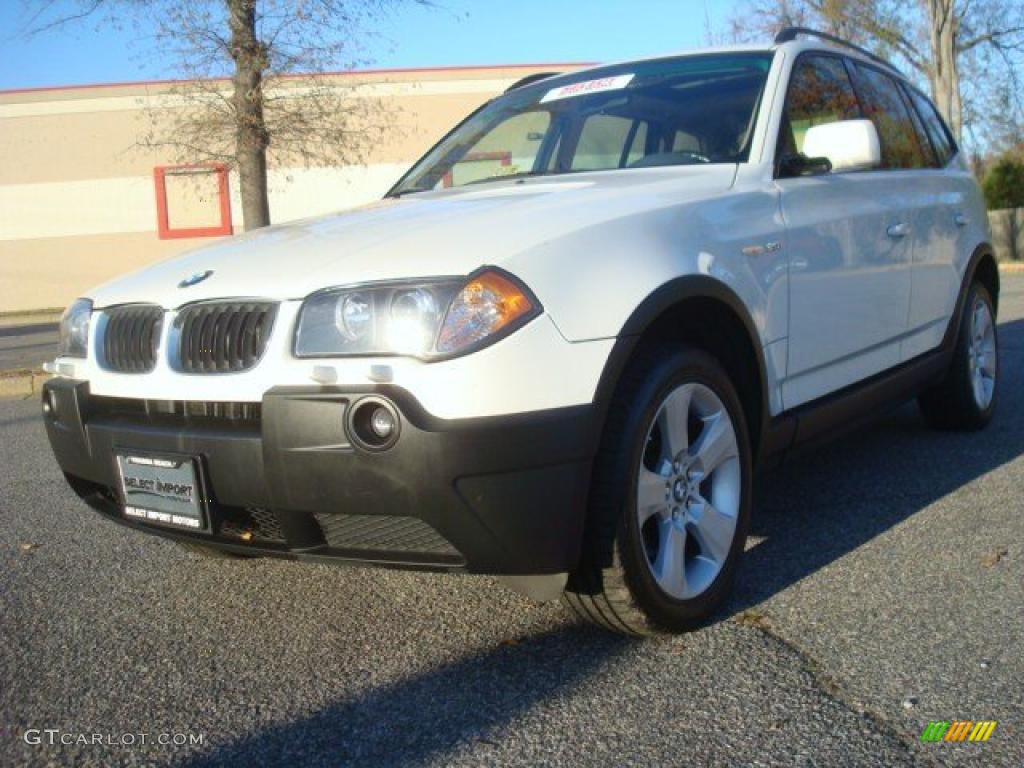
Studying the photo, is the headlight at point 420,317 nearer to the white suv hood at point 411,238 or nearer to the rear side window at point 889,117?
the white suv hood at point 411,238

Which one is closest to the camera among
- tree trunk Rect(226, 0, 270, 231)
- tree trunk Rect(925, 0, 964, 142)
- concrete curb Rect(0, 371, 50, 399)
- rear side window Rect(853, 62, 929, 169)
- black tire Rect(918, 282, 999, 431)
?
rear side window Rect(853, 62, 929, 169)

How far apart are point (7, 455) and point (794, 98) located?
491 cm

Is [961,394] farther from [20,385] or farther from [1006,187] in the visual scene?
[1006,187]

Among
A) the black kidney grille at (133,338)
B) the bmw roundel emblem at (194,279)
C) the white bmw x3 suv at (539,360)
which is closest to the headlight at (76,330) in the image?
the white bmw x3 suv at (539,360)

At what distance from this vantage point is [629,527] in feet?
8.47

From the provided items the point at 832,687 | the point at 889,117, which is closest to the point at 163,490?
the point at 832,687

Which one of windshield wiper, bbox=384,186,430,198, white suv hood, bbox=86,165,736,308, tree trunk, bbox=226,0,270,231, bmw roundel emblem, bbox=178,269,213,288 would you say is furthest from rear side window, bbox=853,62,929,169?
tree trunk, bbox=226,0,270,231

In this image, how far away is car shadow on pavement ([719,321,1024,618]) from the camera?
11.2ft

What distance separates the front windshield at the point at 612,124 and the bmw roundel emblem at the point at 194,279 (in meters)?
1.46

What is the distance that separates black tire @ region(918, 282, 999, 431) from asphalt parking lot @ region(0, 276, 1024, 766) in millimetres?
1143

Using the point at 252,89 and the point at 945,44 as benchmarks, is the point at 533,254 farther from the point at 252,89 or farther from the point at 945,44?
the point at 945,44

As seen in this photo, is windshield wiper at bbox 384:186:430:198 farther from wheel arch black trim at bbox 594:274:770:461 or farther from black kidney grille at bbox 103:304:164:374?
wheel arch black trim at bbox 594:274:770:461

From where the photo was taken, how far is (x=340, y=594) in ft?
10.9

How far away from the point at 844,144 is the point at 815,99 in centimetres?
56
